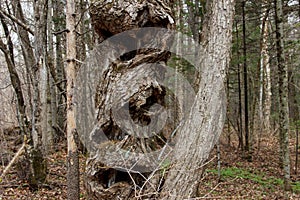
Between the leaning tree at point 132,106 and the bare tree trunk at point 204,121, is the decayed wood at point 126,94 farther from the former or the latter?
the bare tree trunk at point 204,121

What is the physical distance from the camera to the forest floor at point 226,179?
20.1ft

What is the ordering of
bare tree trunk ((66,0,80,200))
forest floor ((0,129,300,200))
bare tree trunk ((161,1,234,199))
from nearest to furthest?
bare tree trunk ((161,1,234,199))
bare tree trunk ((66,0,80,200))
forest floor ((0,129,300,200))

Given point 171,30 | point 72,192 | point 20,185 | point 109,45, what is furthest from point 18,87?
point 171,30

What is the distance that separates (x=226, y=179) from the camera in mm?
8359

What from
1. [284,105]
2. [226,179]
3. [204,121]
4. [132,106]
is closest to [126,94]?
[132,106]

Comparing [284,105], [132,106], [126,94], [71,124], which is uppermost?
[126,94]

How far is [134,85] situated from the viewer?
3166 mm

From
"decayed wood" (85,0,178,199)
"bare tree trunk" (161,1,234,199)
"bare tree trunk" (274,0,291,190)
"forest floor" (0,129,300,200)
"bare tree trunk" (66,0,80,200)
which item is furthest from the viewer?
"bare tree trunk" (274,0,291,190)

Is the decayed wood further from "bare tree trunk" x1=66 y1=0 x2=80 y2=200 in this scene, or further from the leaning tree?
"bare tree trunk" x1=66 y1=0 x2=80 y2=200

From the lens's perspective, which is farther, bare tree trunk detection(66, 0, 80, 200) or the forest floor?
the forest floor

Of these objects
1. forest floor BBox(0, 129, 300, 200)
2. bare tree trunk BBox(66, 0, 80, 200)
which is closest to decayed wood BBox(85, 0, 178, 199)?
bare tree trunk BBox(66, 0, 80, 200)

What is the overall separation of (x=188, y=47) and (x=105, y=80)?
11281 mm

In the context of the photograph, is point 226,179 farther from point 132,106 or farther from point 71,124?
point 132,106

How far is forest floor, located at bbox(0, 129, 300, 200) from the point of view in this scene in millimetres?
6119
